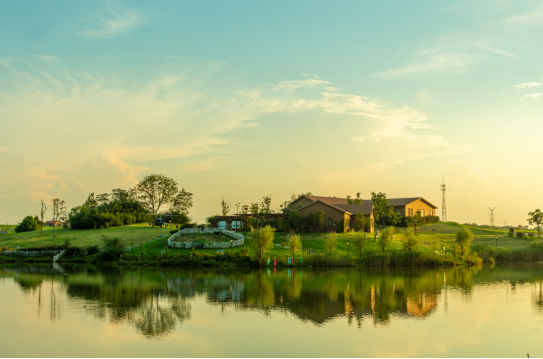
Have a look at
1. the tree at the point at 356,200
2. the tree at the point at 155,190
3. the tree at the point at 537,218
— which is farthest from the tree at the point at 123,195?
the tree at the point at 537,218

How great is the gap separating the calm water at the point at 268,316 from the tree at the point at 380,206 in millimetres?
40088

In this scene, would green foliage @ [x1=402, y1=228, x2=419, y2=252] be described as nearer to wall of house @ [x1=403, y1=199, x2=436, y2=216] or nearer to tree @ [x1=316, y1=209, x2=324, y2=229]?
tree @ [x1=316, y1=209, x2=324, y2=229]

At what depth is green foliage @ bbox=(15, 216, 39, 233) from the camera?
8930 centimetres

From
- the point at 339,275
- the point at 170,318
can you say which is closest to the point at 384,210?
→ the point at 339,275

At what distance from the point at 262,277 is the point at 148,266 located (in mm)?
16888

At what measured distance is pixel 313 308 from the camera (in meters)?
26.2

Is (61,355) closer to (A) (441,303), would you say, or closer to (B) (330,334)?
(B) (330,334)

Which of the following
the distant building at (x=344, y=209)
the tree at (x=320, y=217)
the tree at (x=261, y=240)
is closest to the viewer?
the tree at (x=261, y=240)

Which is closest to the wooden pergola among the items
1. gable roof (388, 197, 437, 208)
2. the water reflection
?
the water reflection

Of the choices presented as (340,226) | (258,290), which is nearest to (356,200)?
(340,226)

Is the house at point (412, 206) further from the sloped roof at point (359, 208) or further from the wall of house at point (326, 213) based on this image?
the wall of house at point (326, 213)

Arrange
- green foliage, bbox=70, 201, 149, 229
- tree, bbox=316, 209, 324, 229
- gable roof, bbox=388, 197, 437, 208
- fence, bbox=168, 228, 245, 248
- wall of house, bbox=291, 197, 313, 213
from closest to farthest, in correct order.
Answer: fence, bbox=168, 228, 245, 248, tree, bbox=316, 209, 324, 229, wall of house, bbox=291, 197, 313, 213, green foliage, bbox=70, 201, 149, 229, gable roof, bbox=388, 197, 437, 208

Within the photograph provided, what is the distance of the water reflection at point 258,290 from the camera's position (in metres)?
24.6

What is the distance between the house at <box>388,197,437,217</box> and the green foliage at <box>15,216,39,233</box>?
72.9 m
